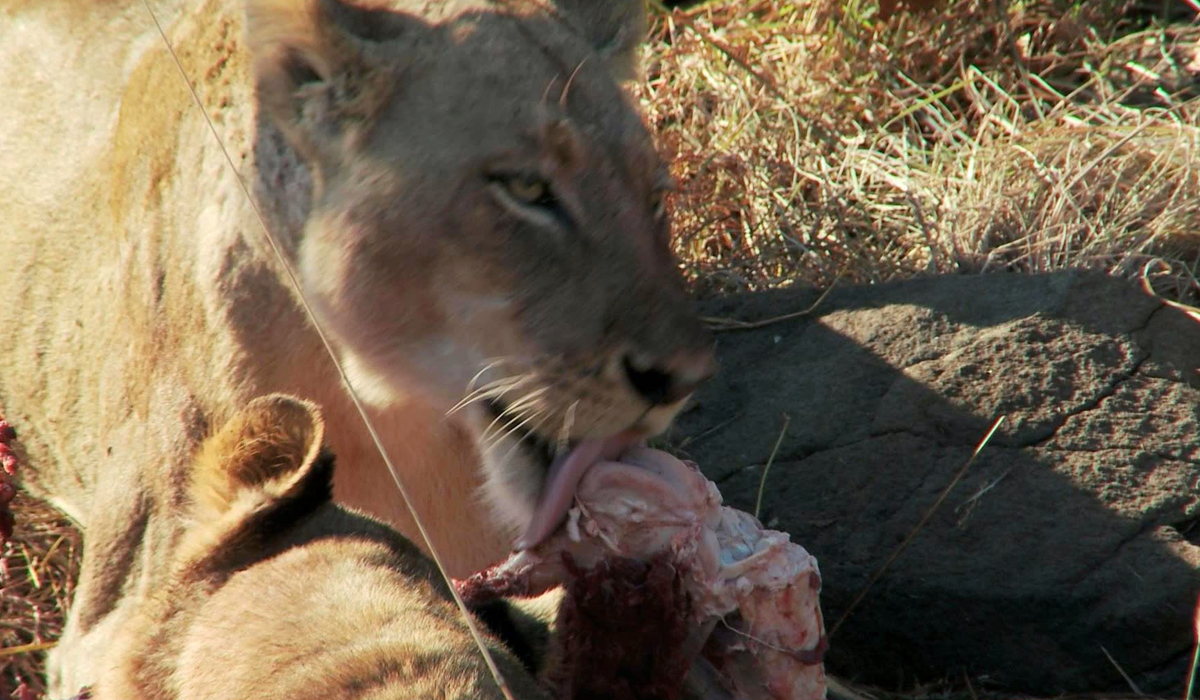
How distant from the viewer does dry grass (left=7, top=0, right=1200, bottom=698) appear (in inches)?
159

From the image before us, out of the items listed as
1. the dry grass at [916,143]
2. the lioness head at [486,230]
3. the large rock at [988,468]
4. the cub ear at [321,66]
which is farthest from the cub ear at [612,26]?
the dry grass at [916,143]

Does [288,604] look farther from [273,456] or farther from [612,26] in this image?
[612,26]

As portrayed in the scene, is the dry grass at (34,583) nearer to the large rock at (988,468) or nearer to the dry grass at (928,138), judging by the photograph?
the large rock at (988,468)

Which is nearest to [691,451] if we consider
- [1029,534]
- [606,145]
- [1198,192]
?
[1029,534]

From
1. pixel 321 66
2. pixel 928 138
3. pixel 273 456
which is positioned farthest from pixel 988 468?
pixel 928 138

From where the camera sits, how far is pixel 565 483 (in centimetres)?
218

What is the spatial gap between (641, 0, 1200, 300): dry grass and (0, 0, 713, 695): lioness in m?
1.67

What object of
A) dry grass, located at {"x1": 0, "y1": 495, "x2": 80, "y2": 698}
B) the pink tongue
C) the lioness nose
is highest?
the lioness nose

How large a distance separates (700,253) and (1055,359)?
1.39 meters

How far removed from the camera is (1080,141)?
14.4 feet

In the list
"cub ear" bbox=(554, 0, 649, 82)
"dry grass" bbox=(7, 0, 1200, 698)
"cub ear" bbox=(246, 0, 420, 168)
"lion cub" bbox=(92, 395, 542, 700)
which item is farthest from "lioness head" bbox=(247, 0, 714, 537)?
"dry grass" bbox=(7, 0, 1200, 698)

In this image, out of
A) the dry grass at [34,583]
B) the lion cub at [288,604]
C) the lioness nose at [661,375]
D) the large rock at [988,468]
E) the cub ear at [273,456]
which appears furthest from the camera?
the dry grass at [34,583]

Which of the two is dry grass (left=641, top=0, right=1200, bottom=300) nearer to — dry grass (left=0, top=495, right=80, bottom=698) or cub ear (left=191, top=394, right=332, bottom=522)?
dry grass (left=0, top=495, right=80, bottom=698)

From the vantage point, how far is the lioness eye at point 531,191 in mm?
2291
